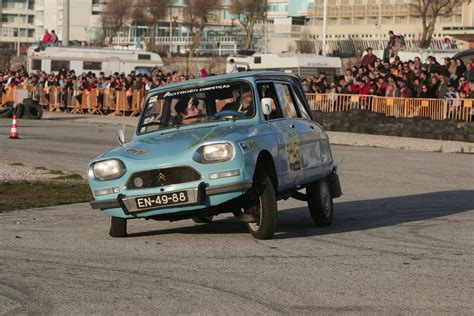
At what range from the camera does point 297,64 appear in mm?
43625

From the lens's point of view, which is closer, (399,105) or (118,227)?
(118,227)

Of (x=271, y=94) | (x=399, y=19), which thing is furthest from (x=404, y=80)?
(x=399, y=19)

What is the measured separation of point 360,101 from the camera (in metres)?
33.4

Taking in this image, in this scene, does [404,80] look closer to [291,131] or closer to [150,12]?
[291,131]

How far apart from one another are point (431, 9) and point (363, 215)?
68652 mm

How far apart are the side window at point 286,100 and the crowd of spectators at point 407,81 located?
1794cm

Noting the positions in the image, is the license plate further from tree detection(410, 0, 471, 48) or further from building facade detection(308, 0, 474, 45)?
building facade detection(308, 0, 474, 45)

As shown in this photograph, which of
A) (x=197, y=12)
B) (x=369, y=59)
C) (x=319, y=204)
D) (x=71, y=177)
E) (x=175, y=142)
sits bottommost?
(x=71, y=177)

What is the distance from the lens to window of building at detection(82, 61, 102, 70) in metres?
57.1

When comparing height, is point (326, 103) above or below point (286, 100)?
below

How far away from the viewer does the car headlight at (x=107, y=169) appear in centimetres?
1109

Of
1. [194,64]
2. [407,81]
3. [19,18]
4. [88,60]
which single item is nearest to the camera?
[407,81]

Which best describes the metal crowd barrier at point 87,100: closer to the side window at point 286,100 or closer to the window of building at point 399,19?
the side window at point 286,100

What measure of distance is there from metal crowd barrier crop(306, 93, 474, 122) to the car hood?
1926 cm
